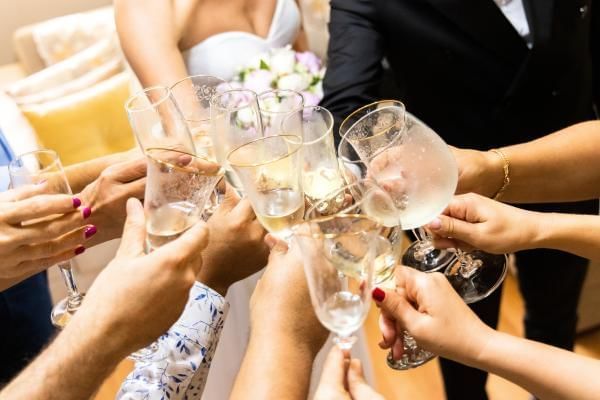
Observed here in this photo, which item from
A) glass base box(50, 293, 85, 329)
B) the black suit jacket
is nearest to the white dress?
glass base box(50, 293, 85, 329)

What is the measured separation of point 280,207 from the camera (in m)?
0.99

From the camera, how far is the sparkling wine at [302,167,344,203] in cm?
111

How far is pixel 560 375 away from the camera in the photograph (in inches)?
35.9

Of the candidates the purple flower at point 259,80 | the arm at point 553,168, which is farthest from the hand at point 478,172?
the purple flower at point 259,80

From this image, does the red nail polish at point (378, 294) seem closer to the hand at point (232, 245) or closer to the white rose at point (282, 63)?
the hand at point (232, 245)

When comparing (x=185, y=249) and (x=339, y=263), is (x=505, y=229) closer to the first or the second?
(x=339, y=263)

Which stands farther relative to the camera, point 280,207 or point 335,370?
point 280,207

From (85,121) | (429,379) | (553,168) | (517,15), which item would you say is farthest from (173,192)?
(85,121)

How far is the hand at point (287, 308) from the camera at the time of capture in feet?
3.09

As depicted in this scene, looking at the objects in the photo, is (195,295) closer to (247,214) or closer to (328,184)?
(247,214)

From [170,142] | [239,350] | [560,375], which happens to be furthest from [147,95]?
[560,375]

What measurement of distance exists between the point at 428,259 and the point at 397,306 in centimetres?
42

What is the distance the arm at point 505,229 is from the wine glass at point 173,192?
1.40 ft

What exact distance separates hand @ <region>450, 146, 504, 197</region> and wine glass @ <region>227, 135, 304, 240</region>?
1.51 feet
